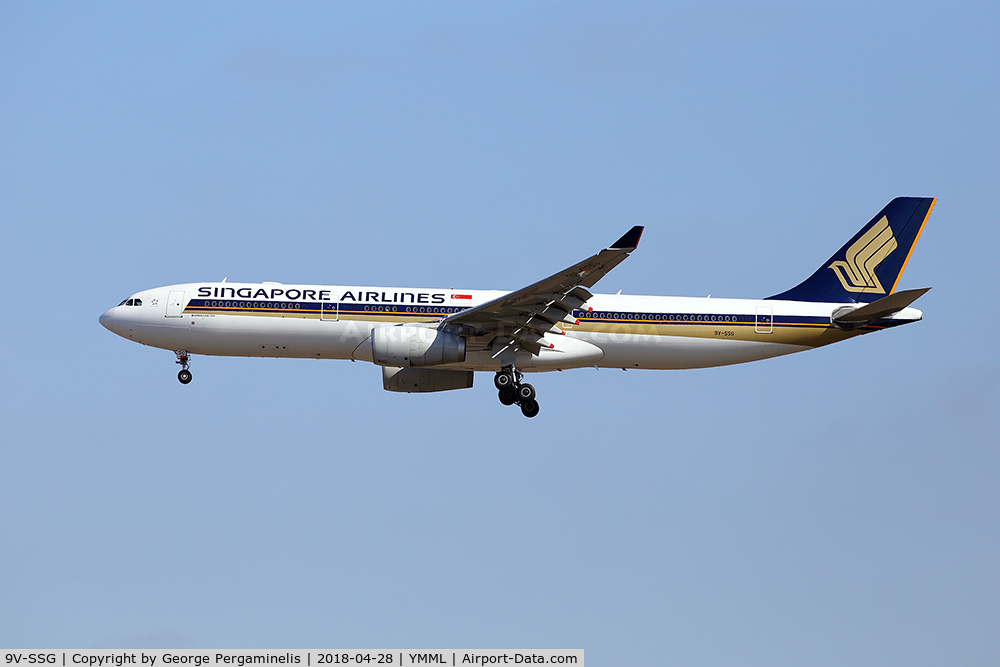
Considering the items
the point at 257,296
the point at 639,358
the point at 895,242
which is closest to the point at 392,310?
the point at 257,296

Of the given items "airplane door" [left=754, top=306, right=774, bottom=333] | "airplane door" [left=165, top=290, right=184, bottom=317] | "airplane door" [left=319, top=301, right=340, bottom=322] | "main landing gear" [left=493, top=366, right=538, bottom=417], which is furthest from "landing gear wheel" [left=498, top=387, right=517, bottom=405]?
"airplane door" [left=165, top=290, right=184, bottom=317]

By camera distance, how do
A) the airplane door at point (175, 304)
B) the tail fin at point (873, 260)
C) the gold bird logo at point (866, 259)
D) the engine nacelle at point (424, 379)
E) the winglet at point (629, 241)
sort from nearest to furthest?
the winglet at point (629, 241)
the airplane door at point (175, 304)
the engine nacelle at point (424, 379)
the tail fin at point (873, 260)
the gold bird logo at point (866, 259)

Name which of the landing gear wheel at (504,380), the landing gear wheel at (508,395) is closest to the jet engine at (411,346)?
the landing gear wheel at (504,380)

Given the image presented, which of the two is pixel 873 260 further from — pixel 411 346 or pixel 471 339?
pixel 411 346

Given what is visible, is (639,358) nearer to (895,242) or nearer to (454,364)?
(454,364)

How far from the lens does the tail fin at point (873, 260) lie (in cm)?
4188

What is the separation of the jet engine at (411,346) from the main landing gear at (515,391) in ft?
6.89

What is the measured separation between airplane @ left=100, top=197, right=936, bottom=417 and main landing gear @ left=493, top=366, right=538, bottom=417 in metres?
0.03

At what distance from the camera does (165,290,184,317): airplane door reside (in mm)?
39938

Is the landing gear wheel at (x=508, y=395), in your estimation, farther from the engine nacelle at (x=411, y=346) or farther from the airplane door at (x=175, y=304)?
the airplane door at (x=175, y=304)

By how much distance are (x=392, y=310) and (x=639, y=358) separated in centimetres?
806

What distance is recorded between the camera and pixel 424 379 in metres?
41.7

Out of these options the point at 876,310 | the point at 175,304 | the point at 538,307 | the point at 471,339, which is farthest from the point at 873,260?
the point at 175,304

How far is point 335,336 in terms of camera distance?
38938mm
